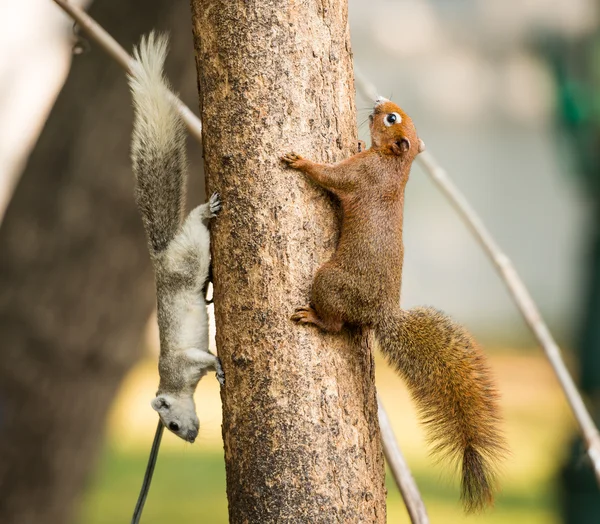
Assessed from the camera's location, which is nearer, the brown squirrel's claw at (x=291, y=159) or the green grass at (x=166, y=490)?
the brown squirrel's claw at (x=291, y=159)

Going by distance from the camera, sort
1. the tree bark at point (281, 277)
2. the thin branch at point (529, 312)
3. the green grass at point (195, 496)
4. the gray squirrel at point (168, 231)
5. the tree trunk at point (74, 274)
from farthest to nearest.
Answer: the green grass at point (195, 496), the tree trunk at point (74, 274), the thin branch at point (529, 312), the gray squirrel at point (168, 231), the tree bark at point (281, 277)

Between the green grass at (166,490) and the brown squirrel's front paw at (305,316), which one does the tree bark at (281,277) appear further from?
the green grass at (166,490)

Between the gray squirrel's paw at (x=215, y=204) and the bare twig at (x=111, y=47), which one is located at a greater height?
the bare twig at (x=111, y=47)

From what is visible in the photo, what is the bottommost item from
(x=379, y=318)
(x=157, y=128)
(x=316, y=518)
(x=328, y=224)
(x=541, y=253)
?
(x=316, y=518)

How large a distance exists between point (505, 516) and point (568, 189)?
57.8 inches

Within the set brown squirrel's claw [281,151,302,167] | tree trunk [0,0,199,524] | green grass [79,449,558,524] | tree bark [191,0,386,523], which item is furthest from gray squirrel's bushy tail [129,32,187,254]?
green grass [79,449,558,524]

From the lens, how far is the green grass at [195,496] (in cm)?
310

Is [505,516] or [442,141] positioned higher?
[442,141]

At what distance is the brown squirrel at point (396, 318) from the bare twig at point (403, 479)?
0.24 metres

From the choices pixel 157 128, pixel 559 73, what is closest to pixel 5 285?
pixel 157 128

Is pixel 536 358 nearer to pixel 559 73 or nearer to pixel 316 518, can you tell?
pixel 559 73

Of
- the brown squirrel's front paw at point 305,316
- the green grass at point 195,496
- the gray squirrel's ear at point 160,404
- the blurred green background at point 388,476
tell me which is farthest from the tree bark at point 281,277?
the green grass at point 195,496

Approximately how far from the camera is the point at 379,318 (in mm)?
1003

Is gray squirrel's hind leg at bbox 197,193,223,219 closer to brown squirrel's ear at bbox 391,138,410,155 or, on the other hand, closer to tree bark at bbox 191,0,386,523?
tree bark at bbox 191,0,386,523
